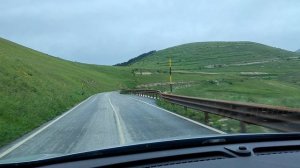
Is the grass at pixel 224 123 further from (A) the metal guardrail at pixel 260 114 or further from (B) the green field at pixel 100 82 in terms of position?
(A) the metal guardrail at pixel 260 114

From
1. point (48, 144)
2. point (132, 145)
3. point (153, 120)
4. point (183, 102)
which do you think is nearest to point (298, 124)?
point (48, 144)

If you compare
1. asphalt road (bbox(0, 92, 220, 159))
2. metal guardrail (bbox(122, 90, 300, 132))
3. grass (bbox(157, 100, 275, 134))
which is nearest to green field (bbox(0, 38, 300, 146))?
grass (bbox(157, 100, 275, 134))

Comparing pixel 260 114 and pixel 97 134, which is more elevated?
pixel 260 114

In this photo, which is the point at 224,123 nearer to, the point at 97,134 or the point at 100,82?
the point at 97,134

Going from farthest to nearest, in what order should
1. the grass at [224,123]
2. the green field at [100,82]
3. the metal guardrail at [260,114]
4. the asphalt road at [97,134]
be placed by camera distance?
the green field at [100,82] → the grass at [224,123] → the asphalt road at [97,134] → the metal guardrail at [260,114]

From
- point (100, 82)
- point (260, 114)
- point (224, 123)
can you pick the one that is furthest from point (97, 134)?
point (100, 82)

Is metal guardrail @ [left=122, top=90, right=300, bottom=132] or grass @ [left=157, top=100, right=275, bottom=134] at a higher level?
metal guardrail @ [left=122, top=90, right=300, bottom=132]

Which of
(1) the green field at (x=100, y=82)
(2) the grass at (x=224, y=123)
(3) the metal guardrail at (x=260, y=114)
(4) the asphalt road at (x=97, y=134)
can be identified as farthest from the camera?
(1) the green field at (x=100, y=82)

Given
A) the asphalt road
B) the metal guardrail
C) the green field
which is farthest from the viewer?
the green field

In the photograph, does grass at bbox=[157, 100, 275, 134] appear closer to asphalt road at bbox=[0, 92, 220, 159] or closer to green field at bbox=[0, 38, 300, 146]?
green field at bbox=[0, 38, 300, 146]

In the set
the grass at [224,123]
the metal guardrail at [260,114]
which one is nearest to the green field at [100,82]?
the grass at [224,123]

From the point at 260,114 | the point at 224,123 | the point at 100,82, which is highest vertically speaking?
the point at 260,114

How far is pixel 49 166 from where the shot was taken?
4422 millimetres

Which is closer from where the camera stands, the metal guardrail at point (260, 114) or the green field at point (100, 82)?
the metal guardrail at point (260, 114)
